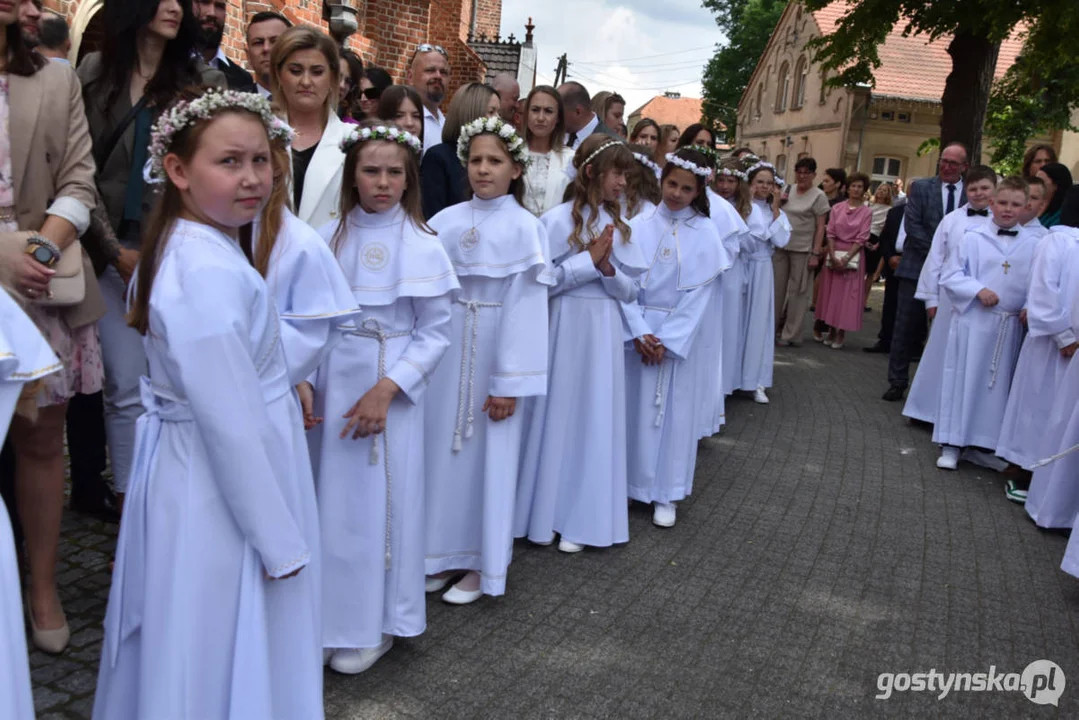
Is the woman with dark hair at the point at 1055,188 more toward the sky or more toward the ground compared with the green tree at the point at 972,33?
more toward the ground

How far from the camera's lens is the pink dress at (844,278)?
12.2 metres

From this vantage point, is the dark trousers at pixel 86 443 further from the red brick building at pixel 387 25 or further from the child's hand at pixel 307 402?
the red brick building at pixel 387 25

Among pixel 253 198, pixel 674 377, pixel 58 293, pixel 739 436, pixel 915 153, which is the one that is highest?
pixel 915 153

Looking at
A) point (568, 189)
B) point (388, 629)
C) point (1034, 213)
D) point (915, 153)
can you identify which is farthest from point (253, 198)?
point (915, 153)

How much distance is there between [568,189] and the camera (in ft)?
15.6

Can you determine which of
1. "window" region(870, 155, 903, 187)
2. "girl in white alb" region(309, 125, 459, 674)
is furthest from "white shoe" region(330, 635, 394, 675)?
"window" region(870, 155, 903, 187)

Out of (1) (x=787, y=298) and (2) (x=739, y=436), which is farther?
(1) (x=787, y=298)

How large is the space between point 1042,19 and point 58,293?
48.1 feet

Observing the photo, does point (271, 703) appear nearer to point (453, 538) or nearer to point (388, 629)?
point (388, 629)

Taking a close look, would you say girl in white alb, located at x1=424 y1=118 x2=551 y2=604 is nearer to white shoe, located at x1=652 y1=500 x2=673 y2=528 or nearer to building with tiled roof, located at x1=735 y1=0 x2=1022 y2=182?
white shoe, located at x1=652 y1=500 x2=673 y2=528

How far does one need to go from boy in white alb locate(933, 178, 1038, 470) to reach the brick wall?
20.9 feet

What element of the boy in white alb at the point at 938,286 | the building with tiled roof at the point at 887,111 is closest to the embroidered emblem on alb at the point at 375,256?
the boy in white alb at the point at 938,286

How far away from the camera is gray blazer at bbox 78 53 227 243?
3.69 metres

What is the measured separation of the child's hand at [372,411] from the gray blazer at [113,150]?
132 centimetres
